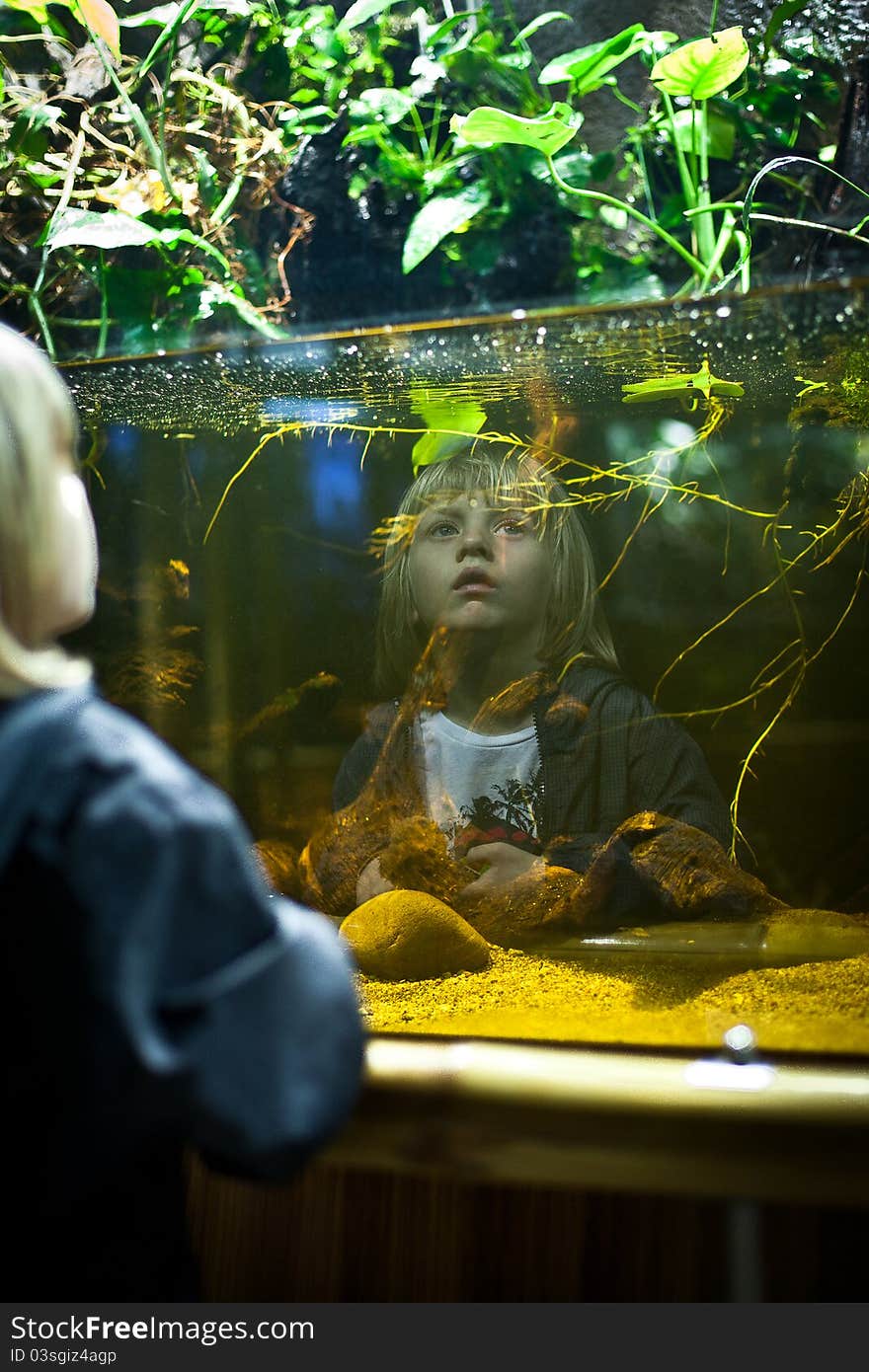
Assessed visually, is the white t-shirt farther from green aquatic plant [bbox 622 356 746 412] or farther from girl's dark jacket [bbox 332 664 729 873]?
green aquatic plant [bbox 622 356 746 412]

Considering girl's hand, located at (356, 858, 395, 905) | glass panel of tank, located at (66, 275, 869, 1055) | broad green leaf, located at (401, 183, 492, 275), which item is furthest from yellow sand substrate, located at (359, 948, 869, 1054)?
broad green leaf, located at (401, 183, 492, 275)

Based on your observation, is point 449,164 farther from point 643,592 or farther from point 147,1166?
point 147,1166

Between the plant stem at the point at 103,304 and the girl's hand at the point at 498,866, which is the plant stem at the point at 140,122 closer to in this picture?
the plant stem at the point at 103,304

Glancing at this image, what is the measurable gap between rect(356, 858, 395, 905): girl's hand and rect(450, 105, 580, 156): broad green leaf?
91 centimetres

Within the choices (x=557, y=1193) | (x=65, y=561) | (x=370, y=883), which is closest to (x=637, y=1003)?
(x=557, y=1193)

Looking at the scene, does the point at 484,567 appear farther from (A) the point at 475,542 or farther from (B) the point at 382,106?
(B) the point at 382,106

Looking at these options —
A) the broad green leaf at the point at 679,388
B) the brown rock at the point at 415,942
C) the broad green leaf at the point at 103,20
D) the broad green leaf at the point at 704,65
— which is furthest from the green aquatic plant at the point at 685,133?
the brown rock at the point at 415,942

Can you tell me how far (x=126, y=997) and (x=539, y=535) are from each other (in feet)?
2.66

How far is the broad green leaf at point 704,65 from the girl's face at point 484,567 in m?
0.53

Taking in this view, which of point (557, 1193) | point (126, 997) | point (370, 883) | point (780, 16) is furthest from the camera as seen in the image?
point (370, 883)

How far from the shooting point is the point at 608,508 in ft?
3.96

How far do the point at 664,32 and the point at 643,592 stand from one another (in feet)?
2.36

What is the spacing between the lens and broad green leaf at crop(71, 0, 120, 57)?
4.11ft

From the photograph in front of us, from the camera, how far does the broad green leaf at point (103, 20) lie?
4.11 feet
